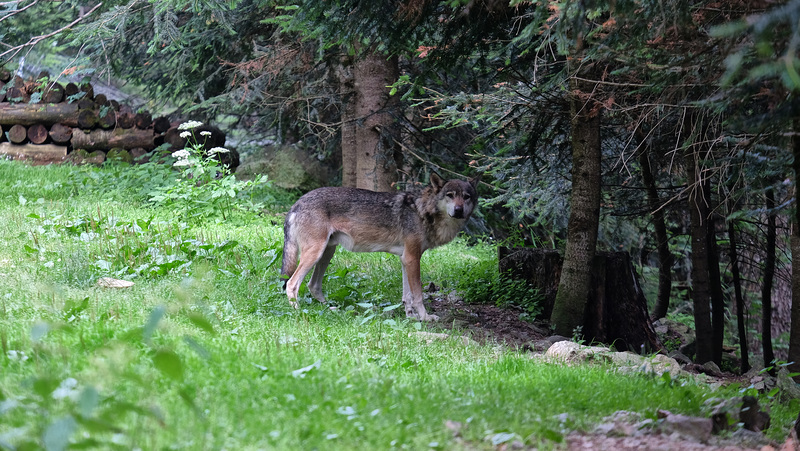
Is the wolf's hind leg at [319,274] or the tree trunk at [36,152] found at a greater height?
the tree trunk at [36,152]

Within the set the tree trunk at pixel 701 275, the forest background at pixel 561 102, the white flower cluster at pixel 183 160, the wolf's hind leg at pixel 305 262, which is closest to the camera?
the forest background at pixel 561 102

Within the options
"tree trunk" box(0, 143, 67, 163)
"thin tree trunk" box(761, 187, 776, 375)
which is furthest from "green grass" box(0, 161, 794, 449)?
"tree trunk" box(0, 143, 67, 163)

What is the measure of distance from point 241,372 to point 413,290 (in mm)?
4664

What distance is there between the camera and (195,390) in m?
3.80

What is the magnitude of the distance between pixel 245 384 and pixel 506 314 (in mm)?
5812

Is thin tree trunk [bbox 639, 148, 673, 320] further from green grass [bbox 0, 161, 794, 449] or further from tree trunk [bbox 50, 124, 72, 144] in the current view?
tree trunk [bbox 50, 124, 72, 144]

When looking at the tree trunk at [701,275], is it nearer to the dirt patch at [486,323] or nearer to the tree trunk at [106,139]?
the dirt patch at [486,323]

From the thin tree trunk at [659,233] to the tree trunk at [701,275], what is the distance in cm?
51

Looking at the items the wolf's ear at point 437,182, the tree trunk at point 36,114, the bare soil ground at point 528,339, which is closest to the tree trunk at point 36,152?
the tree trunk at point 36,114

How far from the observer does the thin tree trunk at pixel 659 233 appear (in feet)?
32.1

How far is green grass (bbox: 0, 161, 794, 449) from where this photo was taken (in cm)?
325

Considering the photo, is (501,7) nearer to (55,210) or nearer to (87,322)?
(87,322)

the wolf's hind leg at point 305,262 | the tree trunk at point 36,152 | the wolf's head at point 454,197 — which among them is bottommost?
the wolf's hind leg at point 305,262

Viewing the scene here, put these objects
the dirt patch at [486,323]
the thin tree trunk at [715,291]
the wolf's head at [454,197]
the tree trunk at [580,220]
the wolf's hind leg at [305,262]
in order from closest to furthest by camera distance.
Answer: the dirt patch at [486,323] → the tree trunk at [580,220] → the wolf's hind leg at [305,262] → the wolf's head at [454,197] → the thin tree trunk at [715,291]
